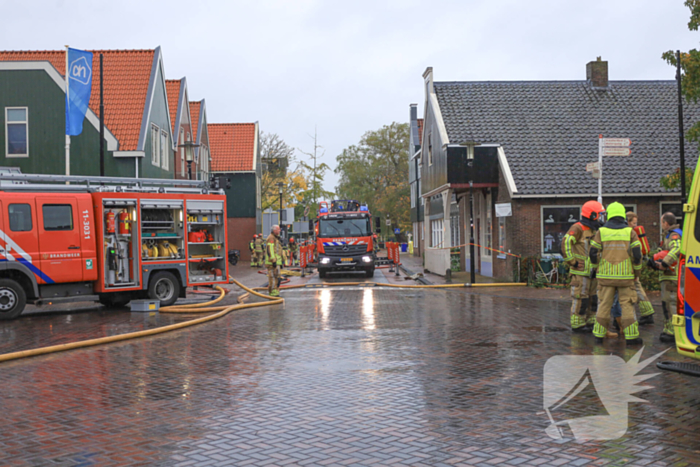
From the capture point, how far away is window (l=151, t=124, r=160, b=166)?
28.4 meters

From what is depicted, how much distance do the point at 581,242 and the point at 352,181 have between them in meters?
67.9

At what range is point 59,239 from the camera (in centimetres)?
1438

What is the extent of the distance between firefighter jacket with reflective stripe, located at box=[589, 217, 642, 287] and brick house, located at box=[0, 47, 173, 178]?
20.2m

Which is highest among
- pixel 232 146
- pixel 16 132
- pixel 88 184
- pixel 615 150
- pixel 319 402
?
pixel 232 146

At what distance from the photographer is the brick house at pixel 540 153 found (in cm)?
2183

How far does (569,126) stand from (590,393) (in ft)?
65.8

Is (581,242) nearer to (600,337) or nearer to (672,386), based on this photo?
(600,337)

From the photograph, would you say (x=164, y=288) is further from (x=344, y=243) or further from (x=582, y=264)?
(x=344, y=243)

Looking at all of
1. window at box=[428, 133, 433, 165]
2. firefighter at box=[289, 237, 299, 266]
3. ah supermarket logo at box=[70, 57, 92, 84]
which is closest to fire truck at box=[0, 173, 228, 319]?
ah supermarket logo at box=[70, 57, 92, 84]

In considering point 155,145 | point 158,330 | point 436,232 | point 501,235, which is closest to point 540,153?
point 501,235

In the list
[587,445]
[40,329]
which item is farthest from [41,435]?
[40,329]

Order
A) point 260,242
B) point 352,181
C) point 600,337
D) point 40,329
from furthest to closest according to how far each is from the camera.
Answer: point 352,181 → point 260,242 → point 40,329 → point 600,337

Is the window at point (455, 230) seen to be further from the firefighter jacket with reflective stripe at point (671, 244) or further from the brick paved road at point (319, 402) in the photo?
the firefighter jacket with reflective stripe at point (671, 244)

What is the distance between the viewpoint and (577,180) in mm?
22203
